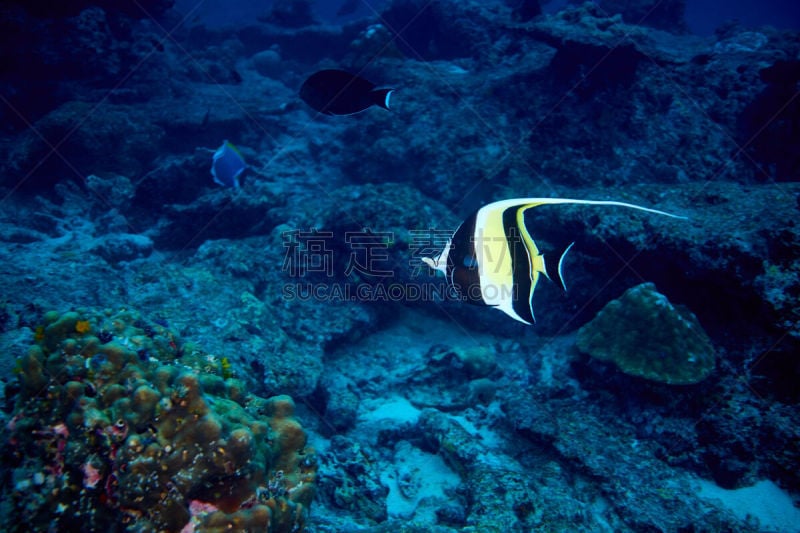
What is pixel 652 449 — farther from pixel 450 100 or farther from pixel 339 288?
pixel 450 100

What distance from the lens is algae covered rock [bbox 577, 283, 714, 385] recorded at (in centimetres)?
388

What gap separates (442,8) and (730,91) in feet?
26.9

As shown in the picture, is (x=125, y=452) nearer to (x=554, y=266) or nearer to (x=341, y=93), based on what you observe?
(x=554, y=266)

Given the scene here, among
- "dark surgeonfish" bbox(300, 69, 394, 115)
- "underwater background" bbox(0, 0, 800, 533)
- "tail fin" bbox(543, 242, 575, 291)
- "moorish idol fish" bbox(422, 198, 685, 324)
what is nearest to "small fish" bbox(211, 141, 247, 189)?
"underwater background" bbox(0, 0, 800, 533)

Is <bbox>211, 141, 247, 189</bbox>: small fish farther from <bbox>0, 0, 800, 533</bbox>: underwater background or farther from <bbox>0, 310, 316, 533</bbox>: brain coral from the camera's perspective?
<bbox>0, 310, 316, 533</bbox>: brain coral

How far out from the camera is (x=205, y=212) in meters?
6.41

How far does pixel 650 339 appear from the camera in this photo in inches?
162

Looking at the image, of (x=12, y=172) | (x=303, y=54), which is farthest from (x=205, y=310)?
(x=303, y=54)

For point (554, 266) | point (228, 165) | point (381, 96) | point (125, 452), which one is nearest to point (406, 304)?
point (228, 165)

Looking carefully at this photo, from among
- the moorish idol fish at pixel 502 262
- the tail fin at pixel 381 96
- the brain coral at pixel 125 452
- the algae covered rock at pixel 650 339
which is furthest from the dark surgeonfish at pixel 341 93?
the algae covered rock at pixel 650 339

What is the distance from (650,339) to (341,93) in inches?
152

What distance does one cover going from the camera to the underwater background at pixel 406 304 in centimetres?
213

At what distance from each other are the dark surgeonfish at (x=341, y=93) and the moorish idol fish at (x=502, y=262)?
2173 mm

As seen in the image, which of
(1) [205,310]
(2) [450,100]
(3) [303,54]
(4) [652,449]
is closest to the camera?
(4) [652,449]
